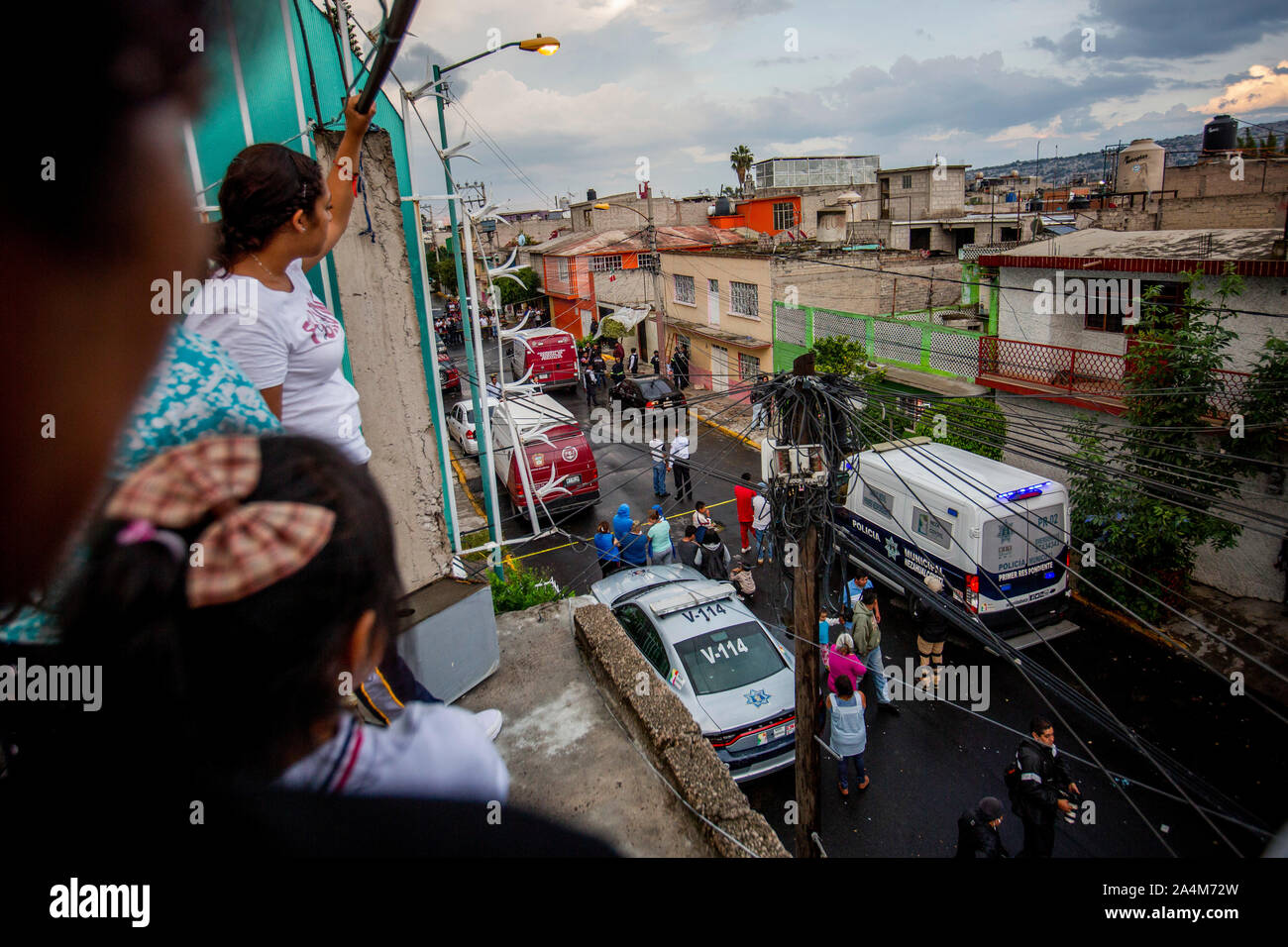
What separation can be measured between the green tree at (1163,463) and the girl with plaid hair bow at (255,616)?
8.94 meters

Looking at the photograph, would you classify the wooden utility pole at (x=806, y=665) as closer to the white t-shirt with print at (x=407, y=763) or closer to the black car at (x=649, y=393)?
the white t-shirt with print at (x=407, y=763)

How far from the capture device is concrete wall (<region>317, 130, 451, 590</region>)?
4.14m

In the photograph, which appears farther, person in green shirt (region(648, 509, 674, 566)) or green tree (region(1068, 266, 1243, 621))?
person in green shirt (region(648, 509, 674, 566))

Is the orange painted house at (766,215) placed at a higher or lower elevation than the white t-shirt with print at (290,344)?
higher

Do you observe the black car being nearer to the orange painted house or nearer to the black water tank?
the black water tank

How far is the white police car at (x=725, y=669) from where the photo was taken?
282 inches

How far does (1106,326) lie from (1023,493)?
5824 mm

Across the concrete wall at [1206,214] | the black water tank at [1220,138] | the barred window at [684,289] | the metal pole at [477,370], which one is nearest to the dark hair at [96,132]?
the metal pole at [477,370]

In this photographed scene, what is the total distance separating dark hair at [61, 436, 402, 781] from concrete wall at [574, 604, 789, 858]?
86.3 inches

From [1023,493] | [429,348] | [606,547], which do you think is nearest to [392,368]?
[429,348]

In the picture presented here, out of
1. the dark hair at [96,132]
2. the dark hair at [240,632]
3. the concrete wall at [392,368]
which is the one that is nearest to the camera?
the dark hair at [240,632]

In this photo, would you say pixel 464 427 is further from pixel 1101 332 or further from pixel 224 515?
pixel 224 515

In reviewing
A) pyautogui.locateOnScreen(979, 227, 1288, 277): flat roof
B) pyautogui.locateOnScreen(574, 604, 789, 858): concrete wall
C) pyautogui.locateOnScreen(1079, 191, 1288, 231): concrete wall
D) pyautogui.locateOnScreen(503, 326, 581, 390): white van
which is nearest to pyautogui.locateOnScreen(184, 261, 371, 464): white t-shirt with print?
pyautogui.locateOnScreen(574, 604, 789, 858): concrete wall
